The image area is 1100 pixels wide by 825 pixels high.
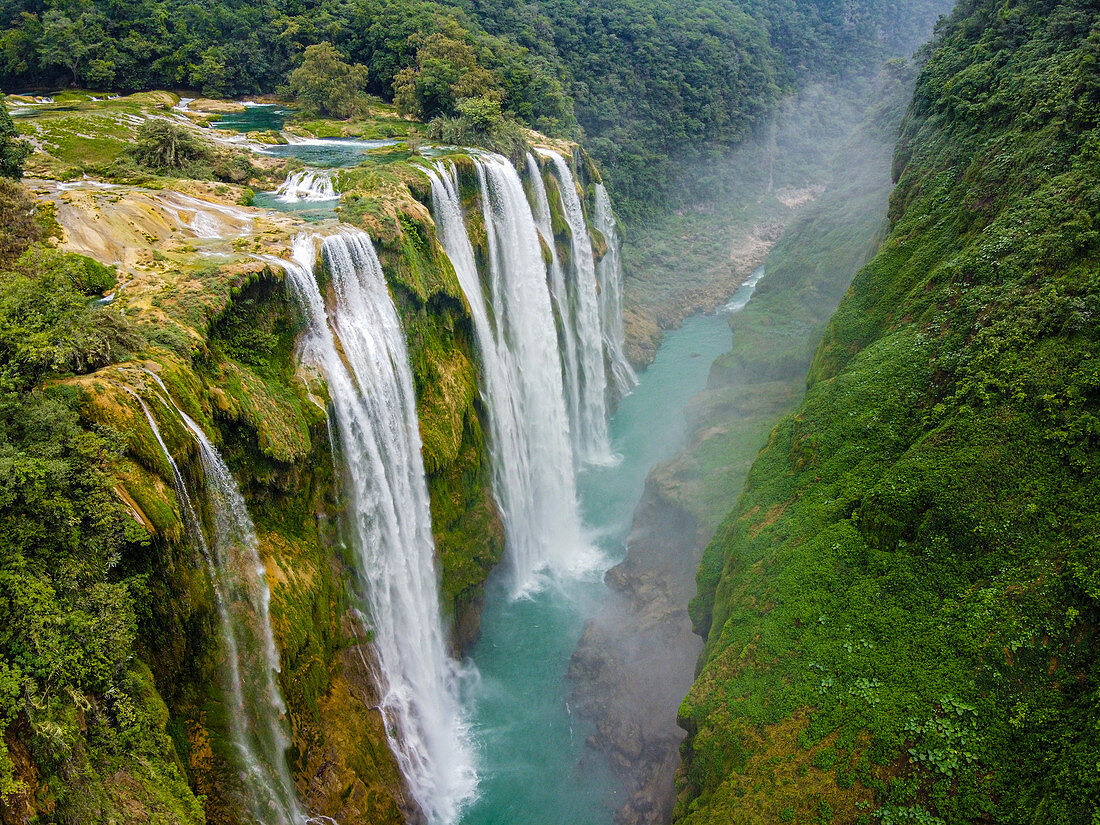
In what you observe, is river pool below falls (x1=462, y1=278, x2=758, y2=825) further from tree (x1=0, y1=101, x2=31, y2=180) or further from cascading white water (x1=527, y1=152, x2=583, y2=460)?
tree (x1=0, y1=101, x2=31, y2=180)

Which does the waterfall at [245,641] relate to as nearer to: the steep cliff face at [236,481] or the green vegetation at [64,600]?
the steep cliff face at [236,481]

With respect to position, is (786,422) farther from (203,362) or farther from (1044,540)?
(203,362)

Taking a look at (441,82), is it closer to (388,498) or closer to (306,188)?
(306,188)

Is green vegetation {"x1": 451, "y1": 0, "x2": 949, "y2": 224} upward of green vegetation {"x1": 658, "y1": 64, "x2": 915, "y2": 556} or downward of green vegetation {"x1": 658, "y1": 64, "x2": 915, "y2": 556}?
upward

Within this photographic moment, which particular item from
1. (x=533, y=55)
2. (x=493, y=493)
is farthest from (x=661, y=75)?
(x=493, y=493)

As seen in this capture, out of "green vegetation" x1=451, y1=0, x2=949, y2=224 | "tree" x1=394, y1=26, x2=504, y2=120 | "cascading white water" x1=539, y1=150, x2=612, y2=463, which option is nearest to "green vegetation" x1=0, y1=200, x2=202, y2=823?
"cascading white water" x1=539, y1=150, x2=612, y2=463

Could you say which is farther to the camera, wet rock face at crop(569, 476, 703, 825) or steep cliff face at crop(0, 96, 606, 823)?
wet rock face at crop(569, 476, 703, 825)
